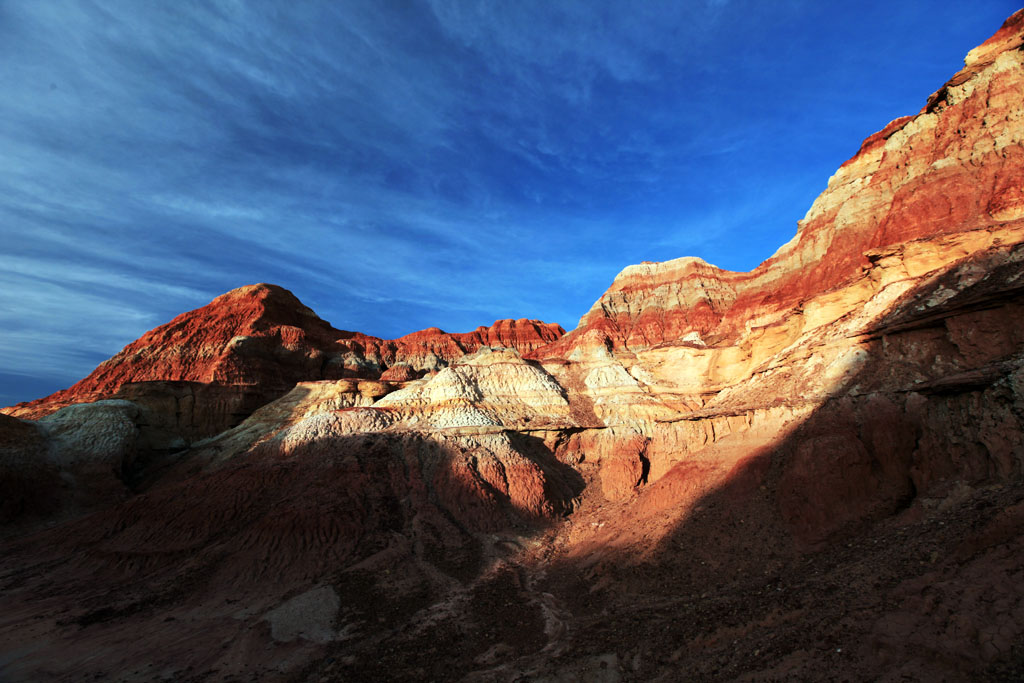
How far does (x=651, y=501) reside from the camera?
2089 centimetres

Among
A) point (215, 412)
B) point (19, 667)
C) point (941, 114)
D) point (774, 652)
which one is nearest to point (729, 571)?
point (774, 652)

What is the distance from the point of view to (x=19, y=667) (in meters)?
14.2

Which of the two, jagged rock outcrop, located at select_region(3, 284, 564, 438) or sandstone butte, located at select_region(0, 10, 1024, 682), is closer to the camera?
sandstone butte, located at select_region(0, 10, 1024, 682)

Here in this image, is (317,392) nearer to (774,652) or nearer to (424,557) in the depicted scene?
(424,557)

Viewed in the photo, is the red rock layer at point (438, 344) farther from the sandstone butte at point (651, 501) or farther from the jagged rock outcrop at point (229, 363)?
the sandstone butte at point (651, 501)

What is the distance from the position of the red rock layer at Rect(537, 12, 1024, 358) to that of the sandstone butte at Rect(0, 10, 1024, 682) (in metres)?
0.18

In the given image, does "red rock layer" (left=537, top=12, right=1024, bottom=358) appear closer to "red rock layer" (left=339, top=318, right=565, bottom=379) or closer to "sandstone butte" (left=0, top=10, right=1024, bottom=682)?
"sandstone butte" (left=0, top=10, right=1024, bottom=682)

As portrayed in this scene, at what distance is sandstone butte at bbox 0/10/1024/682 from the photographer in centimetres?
1095

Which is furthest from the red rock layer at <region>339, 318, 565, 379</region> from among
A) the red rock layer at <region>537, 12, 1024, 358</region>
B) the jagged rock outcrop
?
the red rock layer at <region>537, 12, 1024, 358</region>

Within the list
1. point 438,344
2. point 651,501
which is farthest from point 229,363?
point 651,501

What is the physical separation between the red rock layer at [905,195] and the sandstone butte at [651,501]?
0.18 metres

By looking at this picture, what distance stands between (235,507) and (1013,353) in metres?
32.8

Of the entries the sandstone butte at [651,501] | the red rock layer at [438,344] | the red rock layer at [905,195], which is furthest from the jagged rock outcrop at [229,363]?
the red rock layer at [905,195]

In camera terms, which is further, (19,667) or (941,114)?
(941,114)
